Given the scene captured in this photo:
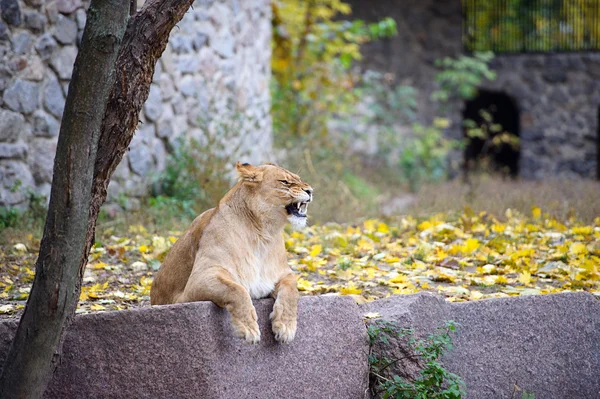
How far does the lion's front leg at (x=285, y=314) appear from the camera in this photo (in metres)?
3.58

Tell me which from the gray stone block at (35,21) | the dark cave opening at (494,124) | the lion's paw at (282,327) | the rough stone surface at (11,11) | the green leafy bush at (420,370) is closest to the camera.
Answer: the lion's paw at (282,327)

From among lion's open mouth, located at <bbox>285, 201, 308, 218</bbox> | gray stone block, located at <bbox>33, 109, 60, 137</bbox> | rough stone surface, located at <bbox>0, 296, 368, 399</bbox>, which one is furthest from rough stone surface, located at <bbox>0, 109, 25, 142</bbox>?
lion's open mouth, located at <bbox>285, 201, 308, 218</bbox>

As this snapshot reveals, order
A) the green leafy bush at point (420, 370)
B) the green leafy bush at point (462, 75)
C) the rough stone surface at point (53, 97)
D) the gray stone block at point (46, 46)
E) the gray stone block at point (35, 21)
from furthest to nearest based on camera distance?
the green leafy bush at point (462, 75) → the rough stone surface at point (53, 97) → the gray stone block at point (46, 46) → the gray stone block at point (35, 21) → the green leafy bush at point (420, 370)

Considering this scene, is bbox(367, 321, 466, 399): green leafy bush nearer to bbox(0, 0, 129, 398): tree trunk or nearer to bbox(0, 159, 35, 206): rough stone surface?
bbox(0, 0, 129, 398): tree trunk

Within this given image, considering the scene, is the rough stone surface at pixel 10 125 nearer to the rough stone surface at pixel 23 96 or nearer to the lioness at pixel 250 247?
the rough stone surface at pixel 23 96

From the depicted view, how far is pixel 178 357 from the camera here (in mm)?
3490

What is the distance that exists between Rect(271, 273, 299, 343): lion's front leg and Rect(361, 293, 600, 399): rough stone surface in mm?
734

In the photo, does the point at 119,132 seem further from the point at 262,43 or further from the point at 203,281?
the point at 262,43

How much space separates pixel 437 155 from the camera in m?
15.0

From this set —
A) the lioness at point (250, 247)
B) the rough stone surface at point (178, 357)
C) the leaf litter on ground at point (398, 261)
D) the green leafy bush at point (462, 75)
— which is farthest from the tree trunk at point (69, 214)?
the green leafy bush at point (462, 75)

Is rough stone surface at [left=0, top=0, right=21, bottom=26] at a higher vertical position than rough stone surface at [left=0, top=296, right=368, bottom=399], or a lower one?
higher

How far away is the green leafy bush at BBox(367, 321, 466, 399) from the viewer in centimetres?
389

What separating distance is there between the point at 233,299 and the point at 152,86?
5379mm

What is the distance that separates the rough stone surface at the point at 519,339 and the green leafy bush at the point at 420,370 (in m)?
0.09
